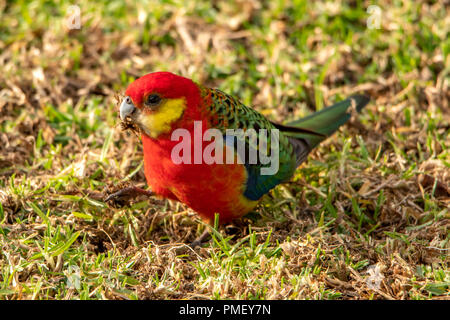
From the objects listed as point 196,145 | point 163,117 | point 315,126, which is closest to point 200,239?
point 196,145

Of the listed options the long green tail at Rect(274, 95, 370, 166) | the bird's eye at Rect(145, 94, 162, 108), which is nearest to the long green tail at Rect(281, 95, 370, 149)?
the long green tail at Rect(274, 95, 370, 166)

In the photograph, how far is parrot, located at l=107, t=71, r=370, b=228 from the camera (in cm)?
315

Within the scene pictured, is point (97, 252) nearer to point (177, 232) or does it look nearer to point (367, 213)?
point (177, 232)

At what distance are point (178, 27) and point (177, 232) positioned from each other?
246cm

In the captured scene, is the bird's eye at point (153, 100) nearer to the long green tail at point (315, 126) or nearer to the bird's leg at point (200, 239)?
the bird's leg at point (200, 239)

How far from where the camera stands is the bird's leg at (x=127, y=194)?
141 inches

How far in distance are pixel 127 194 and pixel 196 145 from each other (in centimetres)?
68

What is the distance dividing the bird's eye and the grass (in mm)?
823

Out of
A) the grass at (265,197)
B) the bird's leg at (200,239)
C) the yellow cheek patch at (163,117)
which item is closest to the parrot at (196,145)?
the yellow cheek patch at (163,117)

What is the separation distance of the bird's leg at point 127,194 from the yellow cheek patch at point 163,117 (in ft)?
1.83

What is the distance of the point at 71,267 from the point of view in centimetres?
315

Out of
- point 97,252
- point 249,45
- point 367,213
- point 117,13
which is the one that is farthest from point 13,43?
point 367,213

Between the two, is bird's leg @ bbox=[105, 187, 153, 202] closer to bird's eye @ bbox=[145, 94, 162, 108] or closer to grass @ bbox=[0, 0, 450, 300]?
grass @ bbox=[0, 0, 450, 300]

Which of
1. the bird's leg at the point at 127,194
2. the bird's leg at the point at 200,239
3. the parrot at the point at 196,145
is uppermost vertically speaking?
the parrot at the point at 196,145
